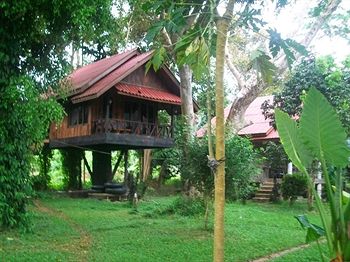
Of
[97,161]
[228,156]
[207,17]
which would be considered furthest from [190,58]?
[97,161]

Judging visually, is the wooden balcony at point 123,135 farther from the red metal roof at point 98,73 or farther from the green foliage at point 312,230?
the green foliage at point 312,230

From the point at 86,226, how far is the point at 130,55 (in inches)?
395

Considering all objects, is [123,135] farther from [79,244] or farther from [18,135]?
[79,244]

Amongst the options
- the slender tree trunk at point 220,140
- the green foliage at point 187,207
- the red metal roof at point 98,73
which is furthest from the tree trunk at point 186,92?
the slender tree trunk at point 220,140

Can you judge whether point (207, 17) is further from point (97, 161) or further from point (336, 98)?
point (97, 161)

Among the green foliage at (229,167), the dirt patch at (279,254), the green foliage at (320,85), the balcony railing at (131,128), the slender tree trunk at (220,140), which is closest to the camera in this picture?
the slender tree trunk at (220,140)

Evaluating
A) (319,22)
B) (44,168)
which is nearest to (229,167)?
(319,22)

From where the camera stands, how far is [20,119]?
8.42 meters

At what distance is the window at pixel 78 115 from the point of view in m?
17.4

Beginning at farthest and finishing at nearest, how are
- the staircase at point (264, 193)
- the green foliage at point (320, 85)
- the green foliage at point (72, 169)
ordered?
the green foliage at point (72, 169), the staircase at point (264, 193), the green foliage at point (320, 85)

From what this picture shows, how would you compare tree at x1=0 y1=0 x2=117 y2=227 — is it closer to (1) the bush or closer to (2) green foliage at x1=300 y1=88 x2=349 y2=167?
(2) green foliage at x1=300 y1=88 x2=349 y2=167

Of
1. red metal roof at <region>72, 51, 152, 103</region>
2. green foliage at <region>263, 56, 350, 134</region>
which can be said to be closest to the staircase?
green foliage at <region>263, 56, 350, 134</region>

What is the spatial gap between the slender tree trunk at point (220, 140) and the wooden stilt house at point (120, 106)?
1304 cm

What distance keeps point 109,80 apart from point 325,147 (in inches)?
535
